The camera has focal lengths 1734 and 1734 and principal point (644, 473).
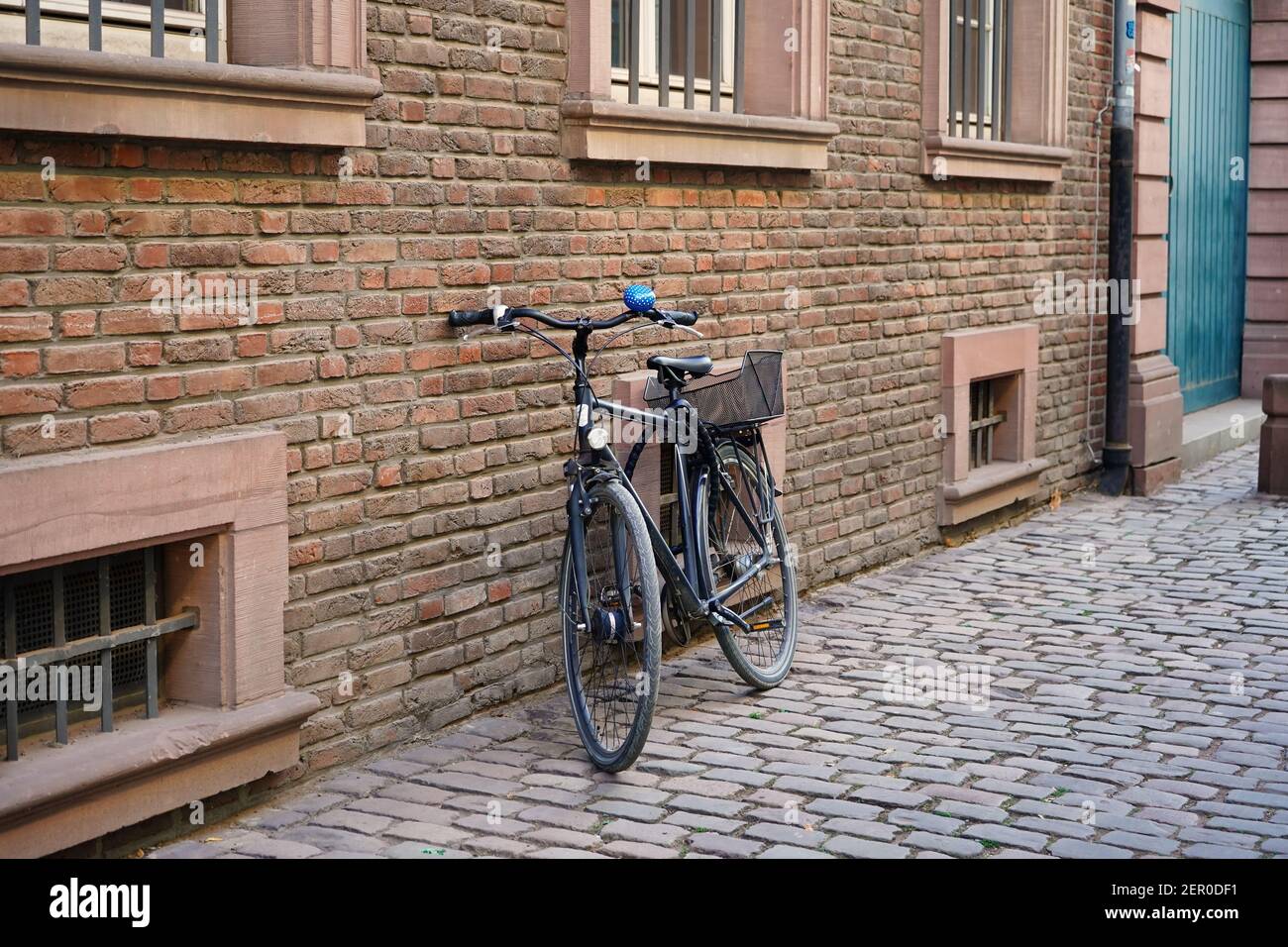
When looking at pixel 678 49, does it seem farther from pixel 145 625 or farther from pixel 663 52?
pixel 145 625

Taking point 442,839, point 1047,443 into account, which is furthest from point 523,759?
point 1047,443

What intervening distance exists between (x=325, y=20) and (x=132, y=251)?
105 cm

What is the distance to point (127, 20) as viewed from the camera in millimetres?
4875

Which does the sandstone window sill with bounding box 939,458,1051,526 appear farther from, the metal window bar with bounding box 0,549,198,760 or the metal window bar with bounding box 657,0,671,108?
the metal window bar with bounding box 0,549,198,760

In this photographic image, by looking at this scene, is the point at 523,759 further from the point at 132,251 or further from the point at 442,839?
the point at 132,251

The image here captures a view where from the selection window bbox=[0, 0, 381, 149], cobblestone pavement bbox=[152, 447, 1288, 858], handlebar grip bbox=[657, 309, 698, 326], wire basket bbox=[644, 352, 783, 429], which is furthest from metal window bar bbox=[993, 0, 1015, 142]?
window bbox=[0, 0, 381, 149]

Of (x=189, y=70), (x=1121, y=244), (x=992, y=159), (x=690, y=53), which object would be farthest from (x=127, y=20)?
(x=1121, y=244)

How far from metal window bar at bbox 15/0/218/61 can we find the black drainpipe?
7867 mm

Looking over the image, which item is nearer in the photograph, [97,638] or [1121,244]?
[97,638]

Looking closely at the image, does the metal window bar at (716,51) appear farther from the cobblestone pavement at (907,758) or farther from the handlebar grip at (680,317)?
the cobblestone pavement at (907,758)

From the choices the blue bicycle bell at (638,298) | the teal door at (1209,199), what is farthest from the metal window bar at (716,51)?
the teal door at (1209,199)

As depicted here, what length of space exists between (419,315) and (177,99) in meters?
1.26

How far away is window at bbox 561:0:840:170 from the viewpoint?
632 centimetres
